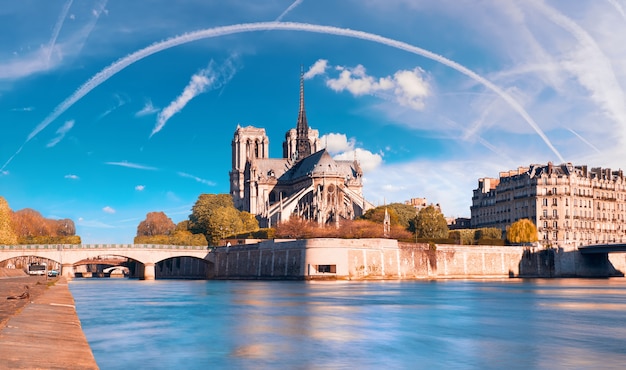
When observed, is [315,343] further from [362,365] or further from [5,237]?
[5,237]

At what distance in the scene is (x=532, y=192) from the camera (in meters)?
117

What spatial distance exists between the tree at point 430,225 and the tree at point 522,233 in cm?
950

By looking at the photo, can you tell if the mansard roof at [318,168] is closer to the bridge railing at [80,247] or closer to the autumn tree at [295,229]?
the autumn tree at [295,229]

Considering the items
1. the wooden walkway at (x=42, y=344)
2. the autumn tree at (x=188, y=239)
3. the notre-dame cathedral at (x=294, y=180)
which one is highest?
the notre-dame cathedral at (x=294, y=180)

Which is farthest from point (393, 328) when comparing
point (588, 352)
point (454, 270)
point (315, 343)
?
point (454, 270)

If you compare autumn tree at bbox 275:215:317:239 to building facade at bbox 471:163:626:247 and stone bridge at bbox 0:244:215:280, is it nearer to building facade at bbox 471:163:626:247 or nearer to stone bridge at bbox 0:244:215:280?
stone bridge at bbox 0:244:215:280

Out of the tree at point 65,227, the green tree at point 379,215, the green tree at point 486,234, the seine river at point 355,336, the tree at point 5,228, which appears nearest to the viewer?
the seine river at point 355,336

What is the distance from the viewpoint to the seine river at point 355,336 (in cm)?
1864

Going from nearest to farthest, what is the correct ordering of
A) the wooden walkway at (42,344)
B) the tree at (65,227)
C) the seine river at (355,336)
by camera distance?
the wooden walkway at (42,344), the seine river at (355,336), the tree at (65,227)

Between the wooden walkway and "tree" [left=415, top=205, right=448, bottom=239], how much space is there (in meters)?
90.8

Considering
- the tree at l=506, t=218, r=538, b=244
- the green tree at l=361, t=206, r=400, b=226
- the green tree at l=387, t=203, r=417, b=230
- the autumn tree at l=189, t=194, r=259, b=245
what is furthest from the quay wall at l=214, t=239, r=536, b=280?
the green tree at l=387, t=203, r=417, b=230

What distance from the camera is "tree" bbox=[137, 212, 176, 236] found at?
17438 cm

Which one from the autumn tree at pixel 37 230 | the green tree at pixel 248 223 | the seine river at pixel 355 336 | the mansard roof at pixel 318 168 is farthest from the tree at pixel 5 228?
the seine river at pixel 355 336

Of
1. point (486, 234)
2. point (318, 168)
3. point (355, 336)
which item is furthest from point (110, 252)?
point (355, 336)
